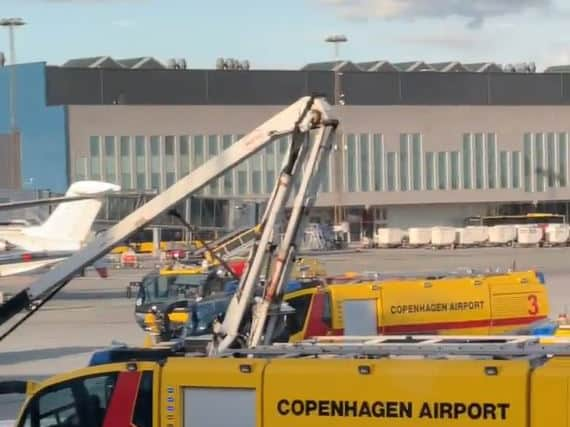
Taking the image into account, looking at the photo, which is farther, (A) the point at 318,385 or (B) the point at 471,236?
(B) the point at 471,236

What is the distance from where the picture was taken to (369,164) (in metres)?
104

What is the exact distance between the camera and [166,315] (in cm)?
2902

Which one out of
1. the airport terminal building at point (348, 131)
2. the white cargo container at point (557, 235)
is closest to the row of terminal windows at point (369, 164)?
the airport terminal building at point (348, 131)

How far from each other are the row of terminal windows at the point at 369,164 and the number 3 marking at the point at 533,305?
6791 centimetres

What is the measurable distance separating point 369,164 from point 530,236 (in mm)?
18658

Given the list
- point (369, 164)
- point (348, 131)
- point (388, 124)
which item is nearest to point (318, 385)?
point (348, 131)

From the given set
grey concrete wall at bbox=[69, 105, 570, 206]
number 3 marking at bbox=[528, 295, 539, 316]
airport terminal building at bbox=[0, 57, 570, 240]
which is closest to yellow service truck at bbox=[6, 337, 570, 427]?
number 3 marking at bbox=[528, 295, 539, 316]

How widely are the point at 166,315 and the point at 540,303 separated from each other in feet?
26.8

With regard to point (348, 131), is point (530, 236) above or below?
below

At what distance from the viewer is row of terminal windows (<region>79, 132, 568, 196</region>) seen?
97750 millimetres

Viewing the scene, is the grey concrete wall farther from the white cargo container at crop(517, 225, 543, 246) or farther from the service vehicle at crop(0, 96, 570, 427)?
the service vehicle at crop(0, 96, 570, 427)

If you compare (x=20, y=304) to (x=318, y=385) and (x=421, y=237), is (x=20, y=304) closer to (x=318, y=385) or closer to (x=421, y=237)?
(x=318, y=385)

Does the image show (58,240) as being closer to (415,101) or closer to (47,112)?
(47,112)

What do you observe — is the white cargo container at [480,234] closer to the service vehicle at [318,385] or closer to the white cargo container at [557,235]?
the white cargo container at [557,235]
